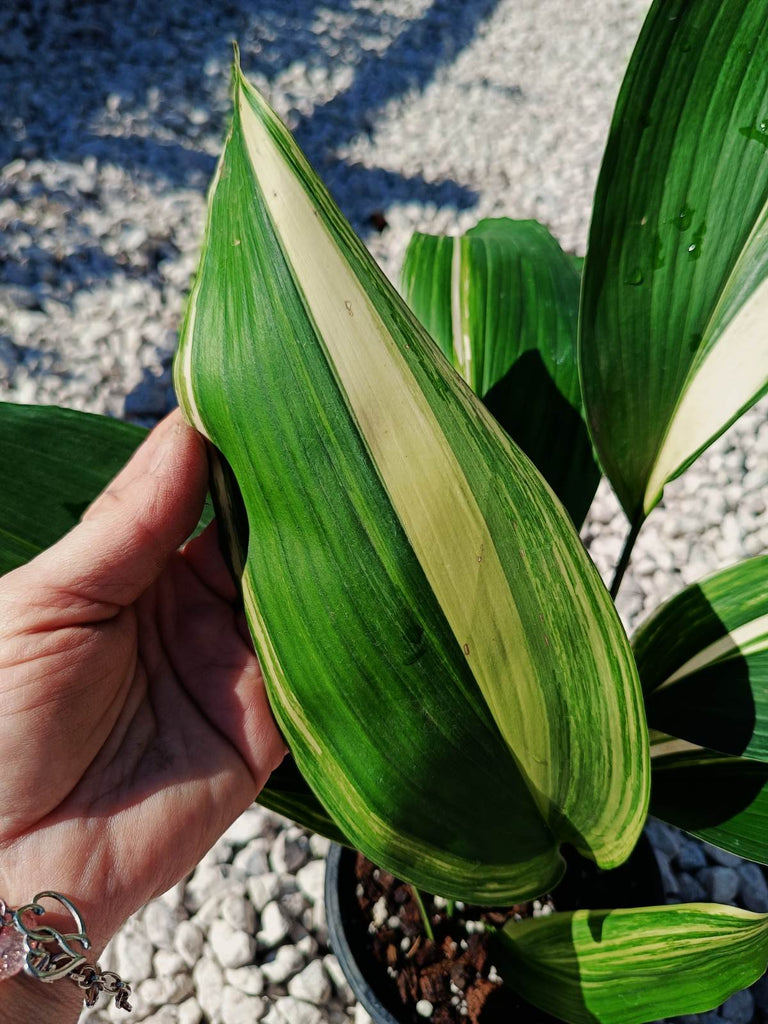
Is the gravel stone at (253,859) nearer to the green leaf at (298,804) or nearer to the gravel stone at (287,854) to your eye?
the gravel stone at (287,854)

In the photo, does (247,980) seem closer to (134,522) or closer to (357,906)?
(357,906)

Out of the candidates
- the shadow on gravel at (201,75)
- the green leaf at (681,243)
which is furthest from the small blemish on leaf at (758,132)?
the shadow on gravel at (201,75)

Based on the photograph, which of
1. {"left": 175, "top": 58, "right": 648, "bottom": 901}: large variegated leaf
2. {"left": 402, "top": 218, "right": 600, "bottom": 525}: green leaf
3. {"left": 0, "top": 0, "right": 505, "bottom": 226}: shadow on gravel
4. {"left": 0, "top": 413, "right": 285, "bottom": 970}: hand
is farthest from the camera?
{"left": 0, "top": 0, "right": 505, "bottom": 226}: shadow on gravel

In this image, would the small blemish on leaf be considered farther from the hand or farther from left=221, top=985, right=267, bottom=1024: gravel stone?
left=221, top=985, right=267, bottom=1024: gravel stone

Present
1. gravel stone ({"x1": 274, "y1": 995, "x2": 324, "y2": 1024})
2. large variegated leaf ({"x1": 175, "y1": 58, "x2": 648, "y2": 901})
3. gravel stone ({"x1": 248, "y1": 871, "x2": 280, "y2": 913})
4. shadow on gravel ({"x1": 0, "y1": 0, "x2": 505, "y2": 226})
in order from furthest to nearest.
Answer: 1. shadow on gravel ({"x1": 0, "y1": 0, "x2": 505, "y2": 226})
2. gravel stone ({"x1": 248, "y1": 871, "x2": 280, "y2": 913})
3. gravel stone ({"x1": 274, "y1": 995, "x2": 324, "y2": 1024})
4. large variegated leaf ({"x1": 175, "y1": 58, "x2": 648, "y2": 901})

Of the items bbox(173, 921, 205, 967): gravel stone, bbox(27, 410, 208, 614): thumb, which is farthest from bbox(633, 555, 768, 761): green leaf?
bbox(173, 921, 205, 967): gravel stone

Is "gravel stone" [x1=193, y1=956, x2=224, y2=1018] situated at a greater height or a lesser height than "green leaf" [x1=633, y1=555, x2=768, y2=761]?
lesser

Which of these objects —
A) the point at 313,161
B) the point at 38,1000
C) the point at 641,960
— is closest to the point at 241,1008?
the point at 38,1000

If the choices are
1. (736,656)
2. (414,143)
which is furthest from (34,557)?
(414,143)
